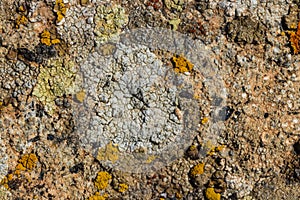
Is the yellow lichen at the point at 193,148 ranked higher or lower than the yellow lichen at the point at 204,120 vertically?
lower

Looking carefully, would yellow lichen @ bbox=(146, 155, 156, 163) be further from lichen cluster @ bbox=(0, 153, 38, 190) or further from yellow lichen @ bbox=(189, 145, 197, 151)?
lichen cluster @ bbox=(0, 153, 38, 190)

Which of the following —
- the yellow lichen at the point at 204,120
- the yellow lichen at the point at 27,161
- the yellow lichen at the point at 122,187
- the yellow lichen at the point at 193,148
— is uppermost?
the yellow lichen at the point at 204,120

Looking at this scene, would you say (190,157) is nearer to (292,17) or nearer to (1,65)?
(292,17)

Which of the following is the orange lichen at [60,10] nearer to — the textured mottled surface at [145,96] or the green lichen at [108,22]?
the textured mottled surface at [145,96]

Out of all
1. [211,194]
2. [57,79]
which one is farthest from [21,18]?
[211,194]

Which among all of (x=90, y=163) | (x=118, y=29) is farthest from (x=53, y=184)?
(x=118, y=29)

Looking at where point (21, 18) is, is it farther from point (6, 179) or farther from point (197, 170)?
point (197, 170)

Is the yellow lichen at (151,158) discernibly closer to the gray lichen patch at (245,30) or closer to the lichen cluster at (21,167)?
the lichen cluster at (21,167)

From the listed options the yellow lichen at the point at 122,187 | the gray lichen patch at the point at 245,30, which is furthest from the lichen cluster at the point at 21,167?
the gray lichen patch at the point at 245,30
